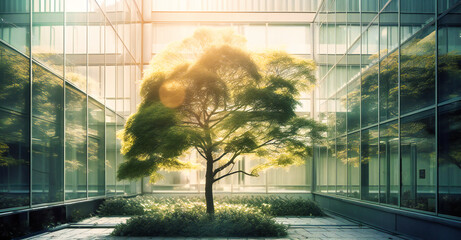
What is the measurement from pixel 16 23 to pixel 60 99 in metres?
3.34

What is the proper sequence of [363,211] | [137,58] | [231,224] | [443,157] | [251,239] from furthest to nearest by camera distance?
[137,58] < [363,211] < [231,224] < [251,239] < [443,157]

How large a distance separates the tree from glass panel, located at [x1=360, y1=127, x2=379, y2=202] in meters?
1.77

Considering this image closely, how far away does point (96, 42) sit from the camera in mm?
14992

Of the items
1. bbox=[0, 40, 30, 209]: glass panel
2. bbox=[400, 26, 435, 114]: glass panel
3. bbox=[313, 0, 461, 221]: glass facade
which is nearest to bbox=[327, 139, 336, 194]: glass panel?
bbox=[313, 0, 461, 221]: glass facade

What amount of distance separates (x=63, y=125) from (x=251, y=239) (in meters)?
6.98

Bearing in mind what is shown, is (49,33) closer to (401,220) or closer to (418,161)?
(418,161)

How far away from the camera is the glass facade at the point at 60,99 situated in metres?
8.81

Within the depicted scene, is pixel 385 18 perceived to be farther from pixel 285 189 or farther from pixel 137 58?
pixel 137 58

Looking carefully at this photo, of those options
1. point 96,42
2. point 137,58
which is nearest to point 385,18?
point 96,42

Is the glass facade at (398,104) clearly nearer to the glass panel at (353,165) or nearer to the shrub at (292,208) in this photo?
the glass panel at (353,165)

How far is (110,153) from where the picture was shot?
17.1m

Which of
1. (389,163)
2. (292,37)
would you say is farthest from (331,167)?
(292,37)

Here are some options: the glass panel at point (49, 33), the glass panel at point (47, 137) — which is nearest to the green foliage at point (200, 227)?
the glass panel at point (47, 137)

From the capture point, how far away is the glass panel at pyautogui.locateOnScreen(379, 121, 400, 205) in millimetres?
10695
